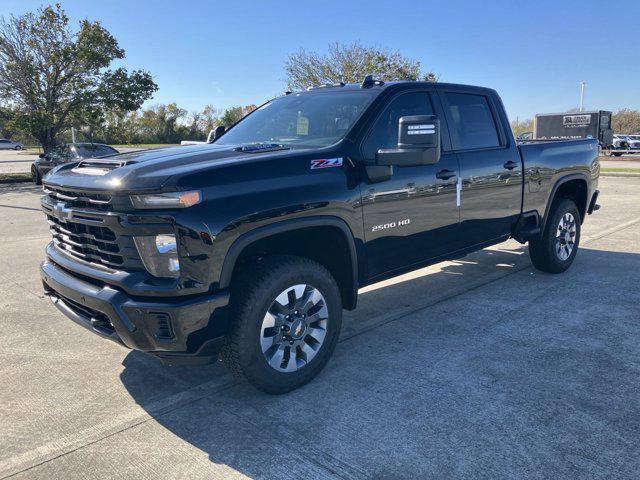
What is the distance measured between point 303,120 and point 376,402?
225 cm

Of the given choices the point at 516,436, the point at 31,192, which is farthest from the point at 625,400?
the point at 31,192

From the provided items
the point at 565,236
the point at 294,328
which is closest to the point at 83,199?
the point at 294,328

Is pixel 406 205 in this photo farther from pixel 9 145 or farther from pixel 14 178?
pixel 9 145

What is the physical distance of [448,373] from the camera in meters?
3.56

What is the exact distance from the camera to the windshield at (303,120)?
382cm

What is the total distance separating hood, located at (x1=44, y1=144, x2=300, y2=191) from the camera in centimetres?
278

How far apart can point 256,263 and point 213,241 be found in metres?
0.47

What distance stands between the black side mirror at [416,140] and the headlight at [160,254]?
5.28ft

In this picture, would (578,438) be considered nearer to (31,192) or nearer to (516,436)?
(516,436)

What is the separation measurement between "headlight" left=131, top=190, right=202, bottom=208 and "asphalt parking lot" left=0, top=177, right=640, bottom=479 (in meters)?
1.31

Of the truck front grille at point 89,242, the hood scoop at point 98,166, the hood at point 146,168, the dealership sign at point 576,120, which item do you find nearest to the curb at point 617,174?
the dealership sign at point 576,120

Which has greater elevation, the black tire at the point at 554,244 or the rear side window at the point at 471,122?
the rear side window at the point at 471,122

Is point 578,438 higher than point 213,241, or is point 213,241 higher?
point 213,241

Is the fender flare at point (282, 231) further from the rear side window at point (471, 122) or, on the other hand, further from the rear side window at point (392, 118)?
the rear side window at point (471, 122)
